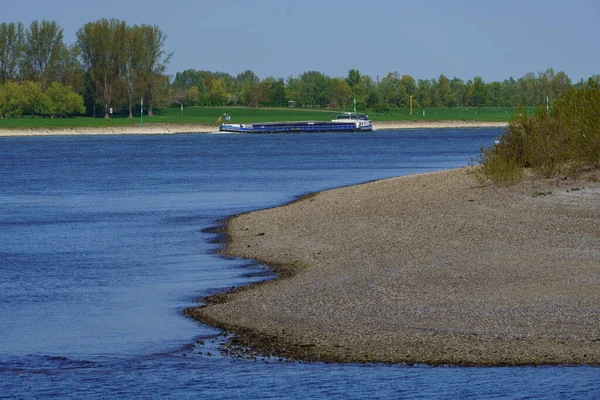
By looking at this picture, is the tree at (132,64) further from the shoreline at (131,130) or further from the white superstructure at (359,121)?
the white superstructure at (359,121)

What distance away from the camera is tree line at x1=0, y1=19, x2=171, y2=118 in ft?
497

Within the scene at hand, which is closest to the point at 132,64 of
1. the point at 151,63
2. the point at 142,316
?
the point at 151,63

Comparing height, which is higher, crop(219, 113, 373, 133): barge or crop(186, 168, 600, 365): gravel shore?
crop(186, 168, 600, 365): gravel shore

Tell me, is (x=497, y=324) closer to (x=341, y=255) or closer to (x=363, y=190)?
(x=341, y=255)

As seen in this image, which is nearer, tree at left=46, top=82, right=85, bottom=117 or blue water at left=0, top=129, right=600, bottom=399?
blue water at left=0, top=129, right=600, bottom=399

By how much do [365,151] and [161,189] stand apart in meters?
41.7

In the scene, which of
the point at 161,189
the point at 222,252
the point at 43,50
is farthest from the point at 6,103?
the point at 222,252

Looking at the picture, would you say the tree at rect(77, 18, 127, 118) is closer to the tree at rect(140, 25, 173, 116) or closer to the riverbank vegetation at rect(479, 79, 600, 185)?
the tree at rect(140, 25, 173, 116)

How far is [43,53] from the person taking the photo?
6225 inches

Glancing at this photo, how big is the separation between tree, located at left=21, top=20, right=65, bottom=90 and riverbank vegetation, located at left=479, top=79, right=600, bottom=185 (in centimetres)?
12749

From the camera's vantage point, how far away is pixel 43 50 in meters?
158

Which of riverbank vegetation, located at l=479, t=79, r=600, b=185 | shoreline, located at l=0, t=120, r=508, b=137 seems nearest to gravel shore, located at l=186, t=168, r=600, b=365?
riverbank vegetation, located at l=479, t=79, r=600, b=185

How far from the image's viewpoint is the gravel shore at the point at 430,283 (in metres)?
14.4

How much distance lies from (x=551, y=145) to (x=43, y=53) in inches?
5293
